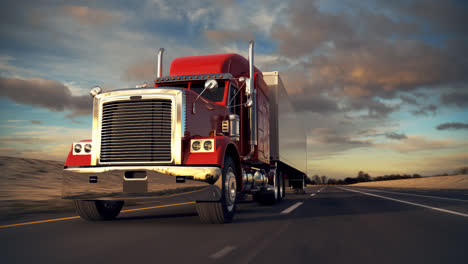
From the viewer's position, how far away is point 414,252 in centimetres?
493

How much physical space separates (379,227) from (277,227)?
1.81 metres

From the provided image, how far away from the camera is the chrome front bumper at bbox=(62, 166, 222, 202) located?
6898mm

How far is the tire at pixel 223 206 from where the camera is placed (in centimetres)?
735

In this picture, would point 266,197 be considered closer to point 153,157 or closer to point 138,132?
point 153,157

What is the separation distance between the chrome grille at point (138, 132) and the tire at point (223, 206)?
3.57 ft

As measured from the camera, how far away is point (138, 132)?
24.0 feet

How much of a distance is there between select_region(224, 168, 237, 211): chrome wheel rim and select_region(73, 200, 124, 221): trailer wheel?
2.51m

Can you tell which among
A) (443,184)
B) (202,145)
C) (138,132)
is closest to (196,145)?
(202,145)

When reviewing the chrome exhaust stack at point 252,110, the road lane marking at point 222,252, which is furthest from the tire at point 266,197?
the road lane marking at point 222,252

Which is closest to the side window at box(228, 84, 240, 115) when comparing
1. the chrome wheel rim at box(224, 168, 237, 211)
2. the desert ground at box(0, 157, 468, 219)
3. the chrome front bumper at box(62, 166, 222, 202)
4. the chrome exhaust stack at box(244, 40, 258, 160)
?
the chrome exhaust stack at box(244, 40, 258, 160)

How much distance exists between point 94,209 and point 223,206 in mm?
2604

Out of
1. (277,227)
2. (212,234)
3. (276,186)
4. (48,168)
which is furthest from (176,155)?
(48,168)

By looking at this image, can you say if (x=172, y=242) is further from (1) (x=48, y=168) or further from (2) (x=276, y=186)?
(1) (x=48, y=168)

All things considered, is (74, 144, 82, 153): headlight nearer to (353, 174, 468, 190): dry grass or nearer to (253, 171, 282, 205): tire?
(253, 171, 282, 205): tire
